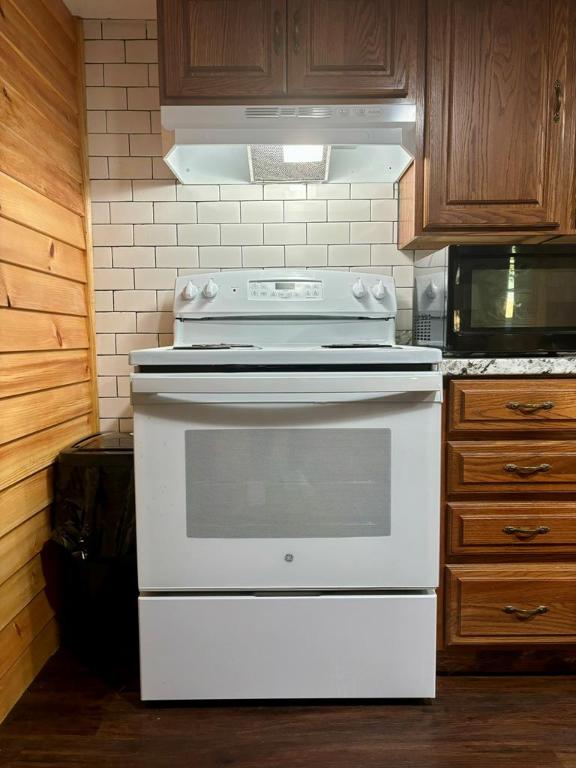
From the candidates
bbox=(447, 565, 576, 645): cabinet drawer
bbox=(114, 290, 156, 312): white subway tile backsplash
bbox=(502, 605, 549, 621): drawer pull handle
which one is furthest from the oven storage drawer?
bbox=(114, 290, 156, 312): white subway tile backsplash

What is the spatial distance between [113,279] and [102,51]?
0.79 m

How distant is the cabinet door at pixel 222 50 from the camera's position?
4.60ft

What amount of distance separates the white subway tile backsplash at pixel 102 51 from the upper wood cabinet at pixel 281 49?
43 centimetres

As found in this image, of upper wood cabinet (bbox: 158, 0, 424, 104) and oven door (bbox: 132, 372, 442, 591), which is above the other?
upper wood cabinet (bbox: 158, 0, 424, 104)

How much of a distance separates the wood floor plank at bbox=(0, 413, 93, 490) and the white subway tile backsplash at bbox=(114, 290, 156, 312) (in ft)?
1.41

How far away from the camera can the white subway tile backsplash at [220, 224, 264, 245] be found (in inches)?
71.1

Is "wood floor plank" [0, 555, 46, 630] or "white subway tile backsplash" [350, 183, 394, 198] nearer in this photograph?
"wood floor plank" [0, 555, 46, 630]

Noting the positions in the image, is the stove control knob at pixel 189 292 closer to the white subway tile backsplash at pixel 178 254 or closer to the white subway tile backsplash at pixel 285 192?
the white subway tile backsplash at pixel 178 254

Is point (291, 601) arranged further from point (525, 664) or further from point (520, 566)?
point (525, 664)

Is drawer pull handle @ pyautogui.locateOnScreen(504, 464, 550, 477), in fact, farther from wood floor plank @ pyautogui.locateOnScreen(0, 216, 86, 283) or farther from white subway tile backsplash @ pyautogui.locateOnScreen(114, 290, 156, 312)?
wood floor plank @ pyautogui.locateOnScreen(0, 216, 86, 283)

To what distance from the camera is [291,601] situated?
125cm

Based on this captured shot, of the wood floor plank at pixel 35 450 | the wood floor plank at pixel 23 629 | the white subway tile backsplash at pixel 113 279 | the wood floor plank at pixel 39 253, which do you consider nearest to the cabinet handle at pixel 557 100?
the white subway tile backsplash at pixel 113 279

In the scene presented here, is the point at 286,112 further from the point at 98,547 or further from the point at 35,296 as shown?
the point at 98,547

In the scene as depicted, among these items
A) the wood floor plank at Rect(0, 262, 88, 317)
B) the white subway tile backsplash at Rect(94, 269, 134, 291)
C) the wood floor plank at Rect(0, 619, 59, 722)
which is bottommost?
the wood floor plank at Rect(0, 619, 59, 722)
